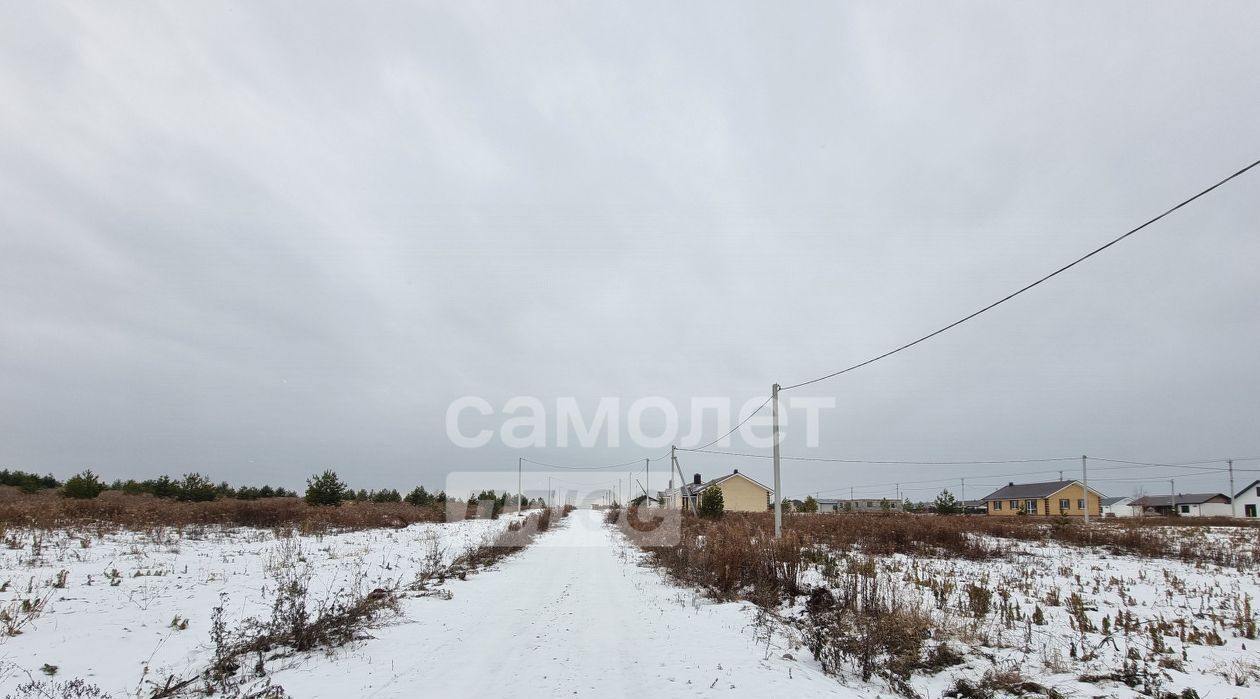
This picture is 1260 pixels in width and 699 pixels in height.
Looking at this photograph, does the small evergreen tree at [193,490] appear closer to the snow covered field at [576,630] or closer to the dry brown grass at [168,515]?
the dry brown grass at [168,515]

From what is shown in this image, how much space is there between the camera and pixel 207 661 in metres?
6.04

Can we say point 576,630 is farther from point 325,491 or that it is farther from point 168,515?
point 325,491

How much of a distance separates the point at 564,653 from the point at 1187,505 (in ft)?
341

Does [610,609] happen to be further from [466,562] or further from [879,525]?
[879,525]

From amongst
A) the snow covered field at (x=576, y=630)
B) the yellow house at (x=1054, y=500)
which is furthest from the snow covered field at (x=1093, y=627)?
the yellow house at (x=1054, y=500)

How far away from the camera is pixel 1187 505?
78.4m

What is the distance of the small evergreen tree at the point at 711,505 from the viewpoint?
128 feet

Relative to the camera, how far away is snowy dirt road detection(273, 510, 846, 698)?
221 inches

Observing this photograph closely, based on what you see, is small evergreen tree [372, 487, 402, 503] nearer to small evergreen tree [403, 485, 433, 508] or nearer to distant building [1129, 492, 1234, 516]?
small evergreen tree [403, 485, 433, 508]

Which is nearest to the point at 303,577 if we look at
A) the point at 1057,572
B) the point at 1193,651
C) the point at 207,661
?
the point at 207,661

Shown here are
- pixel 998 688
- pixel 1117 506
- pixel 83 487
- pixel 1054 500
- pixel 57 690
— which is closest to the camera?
pixel 57 690

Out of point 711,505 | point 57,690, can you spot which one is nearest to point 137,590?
point 57,690

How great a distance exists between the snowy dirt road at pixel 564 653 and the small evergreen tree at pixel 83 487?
22871 mm

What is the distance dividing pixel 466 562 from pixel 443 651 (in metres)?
9.24
